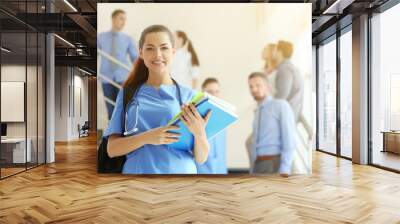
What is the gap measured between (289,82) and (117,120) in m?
2.88

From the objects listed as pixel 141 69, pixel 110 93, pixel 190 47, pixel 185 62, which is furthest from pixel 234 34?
pixel 110 93

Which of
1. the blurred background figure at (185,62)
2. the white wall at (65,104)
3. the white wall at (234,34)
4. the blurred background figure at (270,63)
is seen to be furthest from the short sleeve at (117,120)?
the white wall at (65,104)

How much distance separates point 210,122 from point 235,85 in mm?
782

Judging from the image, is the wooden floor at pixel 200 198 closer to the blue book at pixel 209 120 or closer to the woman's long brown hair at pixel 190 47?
the blue book at pixel 209 120

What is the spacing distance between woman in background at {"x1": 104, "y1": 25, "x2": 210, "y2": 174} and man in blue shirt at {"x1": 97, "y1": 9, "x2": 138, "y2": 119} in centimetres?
12

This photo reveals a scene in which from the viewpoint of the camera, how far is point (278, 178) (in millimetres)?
6676

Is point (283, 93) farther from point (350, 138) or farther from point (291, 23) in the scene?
point (350, 138)

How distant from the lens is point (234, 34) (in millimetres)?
6680

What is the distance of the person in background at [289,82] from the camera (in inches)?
262

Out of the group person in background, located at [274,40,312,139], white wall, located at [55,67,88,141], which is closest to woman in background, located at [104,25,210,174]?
person in background, located at [274,40,312,139]

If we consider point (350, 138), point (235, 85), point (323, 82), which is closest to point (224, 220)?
point (235, 85)

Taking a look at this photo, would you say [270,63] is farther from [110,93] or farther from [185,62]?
[110,93]

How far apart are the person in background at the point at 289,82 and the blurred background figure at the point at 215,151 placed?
104 cm

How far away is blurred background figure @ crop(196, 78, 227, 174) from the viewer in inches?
259
